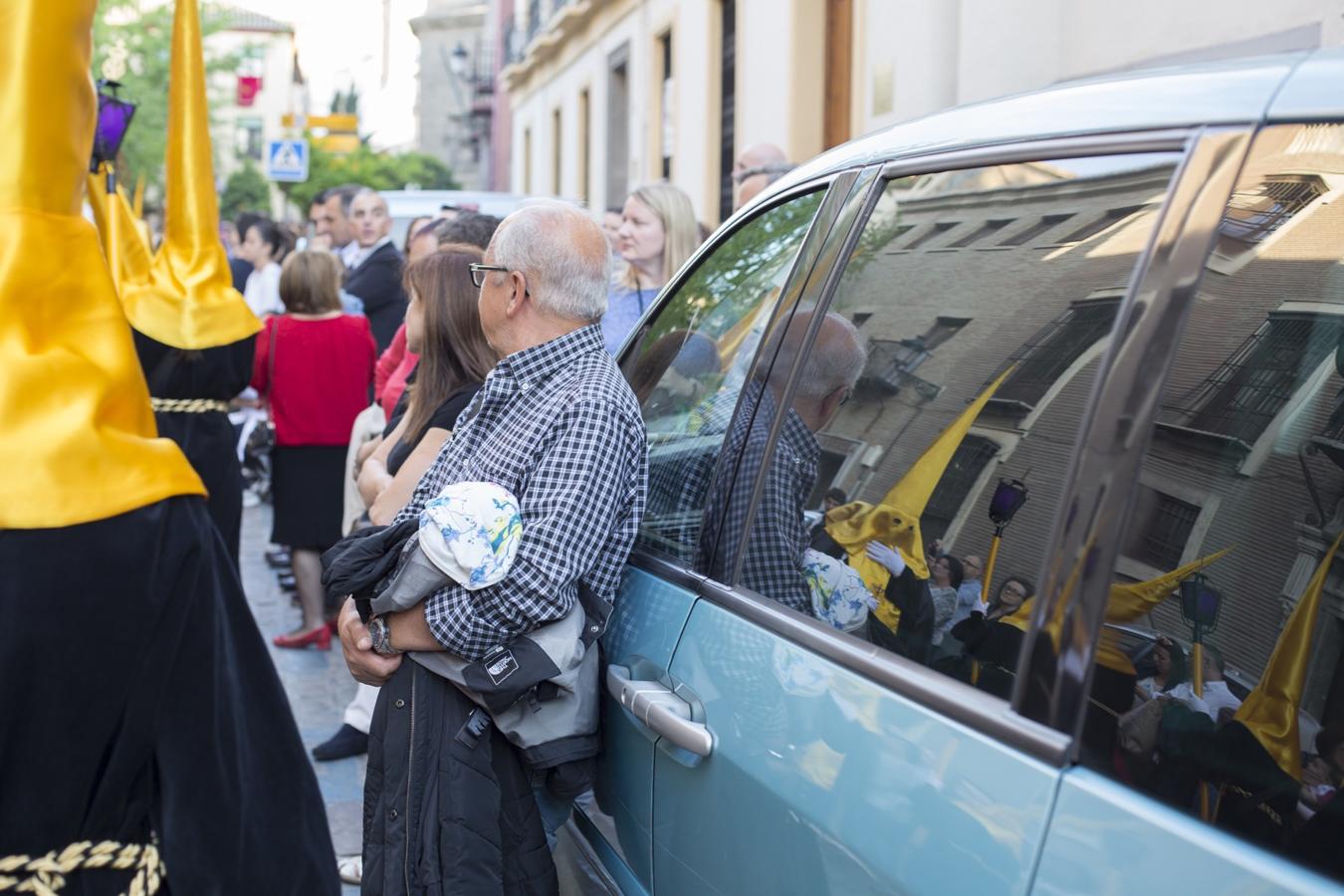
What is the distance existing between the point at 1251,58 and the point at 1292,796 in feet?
2.59

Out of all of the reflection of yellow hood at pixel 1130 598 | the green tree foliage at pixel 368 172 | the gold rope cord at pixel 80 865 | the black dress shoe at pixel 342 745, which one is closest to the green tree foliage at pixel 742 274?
the reflection of yellow hood at pixel 1130 598

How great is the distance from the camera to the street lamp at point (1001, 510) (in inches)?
63.3

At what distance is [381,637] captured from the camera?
2578 mm

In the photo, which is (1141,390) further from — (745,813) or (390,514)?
(390,514)

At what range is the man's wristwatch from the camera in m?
2.56

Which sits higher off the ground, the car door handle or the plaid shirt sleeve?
the plaid shirt sleeve

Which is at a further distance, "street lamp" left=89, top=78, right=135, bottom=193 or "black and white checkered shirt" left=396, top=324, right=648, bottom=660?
"street lamp" left=89, top=78, right=135, bottom=193

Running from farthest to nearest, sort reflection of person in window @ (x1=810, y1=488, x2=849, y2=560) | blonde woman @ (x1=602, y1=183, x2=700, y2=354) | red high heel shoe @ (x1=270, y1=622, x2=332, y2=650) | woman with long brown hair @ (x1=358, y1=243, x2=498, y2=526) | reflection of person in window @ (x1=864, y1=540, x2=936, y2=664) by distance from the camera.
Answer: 1. red high heel shoe @ (x1=270, y1=622, x2=332, y2=650)
2. blonde woman @ (x1=602, y1=183, x2=700, y2=354)
3. woman with long brown hair @ (x1=358, y1=243, x2=498, y2=526)
4. reflection of person in window @ (x1=810, y1=488, x2=849, y2=560)
5. reflection of person in window @ (x1=864, y1=540, x2=936, y2=664)

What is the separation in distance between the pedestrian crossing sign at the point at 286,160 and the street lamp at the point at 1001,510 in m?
19.1

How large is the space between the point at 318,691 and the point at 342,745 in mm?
1024

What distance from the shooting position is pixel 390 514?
352cm

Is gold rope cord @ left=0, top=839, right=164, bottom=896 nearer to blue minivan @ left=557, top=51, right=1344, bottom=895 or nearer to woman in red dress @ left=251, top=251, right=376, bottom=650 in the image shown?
blue minivan @ left=557, top=51, right=1344, bottom=895

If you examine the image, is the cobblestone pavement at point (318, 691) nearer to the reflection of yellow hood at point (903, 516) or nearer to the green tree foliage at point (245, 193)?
the reflection of yellow hood at point (903, 516)

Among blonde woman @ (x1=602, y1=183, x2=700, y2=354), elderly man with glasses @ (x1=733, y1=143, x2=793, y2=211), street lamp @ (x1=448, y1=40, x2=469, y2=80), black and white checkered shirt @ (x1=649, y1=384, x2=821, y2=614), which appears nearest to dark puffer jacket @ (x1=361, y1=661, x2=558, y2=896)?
black and white checkered shirt @ (x1=649, y1=384, x2=821, y2=614)
